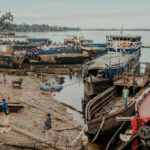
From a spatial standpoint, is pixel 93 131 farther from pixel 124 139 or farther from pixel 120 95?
pixel 120 95

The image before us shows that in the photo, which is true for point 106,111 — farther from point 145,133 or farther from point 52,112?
point 145,133

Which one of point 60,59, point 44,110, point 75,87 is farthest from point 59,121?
point 60,59

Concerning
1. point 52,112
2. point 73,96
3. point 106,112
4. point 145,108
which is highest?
point 145,108

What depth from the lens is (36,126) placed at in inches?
667

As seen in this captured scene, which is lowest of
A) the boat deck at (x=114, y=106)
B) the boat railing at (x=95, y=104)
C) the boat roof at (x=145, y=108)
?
the boat deck at (x=114, y=106)

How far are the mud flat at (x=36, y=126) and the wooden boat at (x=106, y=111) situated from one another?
1.36 meters

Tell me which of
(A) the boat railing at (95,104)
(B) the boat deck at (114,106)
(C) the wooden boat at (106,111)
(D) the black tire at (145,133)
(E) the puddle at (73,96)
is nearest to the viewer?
(D) the black tire at (145,133)

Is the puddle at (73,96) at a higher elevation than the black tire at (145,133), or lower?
lower

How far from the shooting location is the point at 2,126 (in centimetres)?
1565

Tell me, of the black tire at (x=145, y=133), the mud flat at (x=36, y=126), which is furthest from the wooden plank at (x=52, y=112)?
the black tire at (x=145, y=133)

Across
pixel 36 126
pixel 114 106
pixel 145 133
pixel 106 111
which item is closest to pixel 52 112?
pixel 36 126

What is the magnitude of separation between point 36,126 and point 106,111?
18.8 ft

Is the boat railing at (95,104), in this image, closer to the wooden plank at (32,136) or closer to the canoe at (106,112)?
the canoe at (106,112)

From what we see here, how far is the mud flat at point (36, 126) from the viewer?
1390 centimetres
